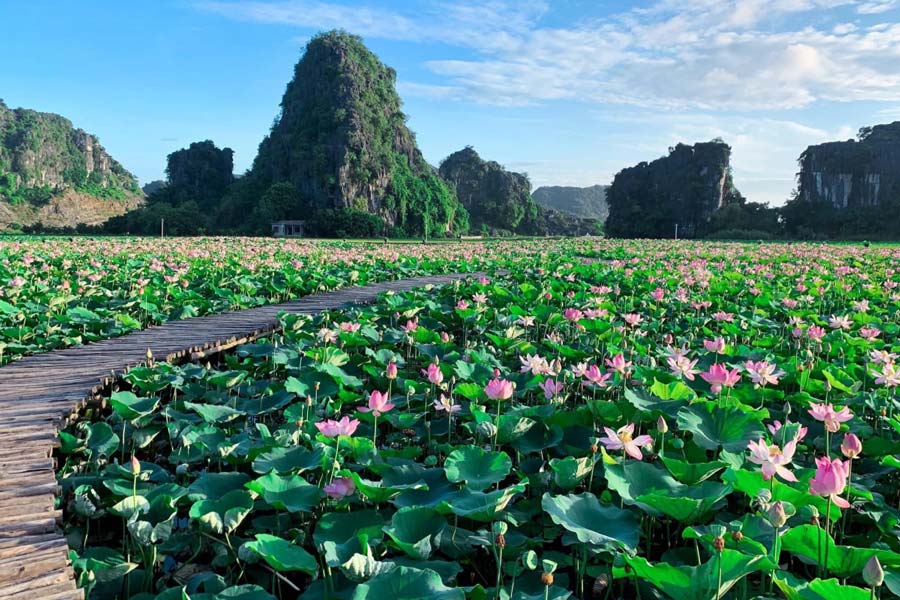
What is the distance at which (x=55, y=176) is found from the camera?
310ft

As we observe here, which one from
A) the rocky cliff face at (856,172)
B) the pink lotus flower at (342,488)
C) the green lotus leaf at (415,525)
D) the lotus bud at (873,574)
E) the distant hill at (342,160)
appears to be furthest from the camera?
the rocky cliff face at (856,172)

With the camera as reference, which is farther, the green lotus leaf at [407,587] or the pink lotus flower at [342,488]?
the pink lotus flower at [342,488]

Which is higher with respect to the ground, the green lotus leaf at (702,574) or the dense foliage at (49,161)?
the dense foliage at (49,161)

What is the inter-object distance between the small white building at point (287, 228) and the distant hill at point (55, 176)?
31.5m

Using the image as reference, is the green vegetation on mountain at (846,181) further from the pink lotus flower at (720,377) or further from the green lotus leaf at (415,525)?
the green lotus leaf at (415,525)

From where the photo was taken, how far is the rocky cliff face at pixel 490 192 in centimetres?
8900

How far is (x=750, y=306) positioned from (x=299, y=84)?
63.4 metres

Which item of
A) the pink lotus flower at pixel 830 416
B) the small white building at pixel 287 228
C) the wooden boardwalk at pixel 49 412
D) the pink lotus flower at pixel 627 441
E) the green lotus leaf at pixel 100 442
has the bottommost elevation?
the wooden boardwalk at pixel 49 412

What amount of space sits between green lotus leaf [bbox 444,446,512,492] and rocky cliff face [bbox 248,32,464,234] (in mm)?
50192

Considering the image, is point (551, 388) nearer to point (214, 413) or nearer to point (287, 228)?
point (214, 413)

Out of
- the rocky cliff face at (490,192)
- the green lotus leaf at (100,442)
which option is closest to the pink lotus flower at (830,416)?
the green lotus leaf at (100,442)

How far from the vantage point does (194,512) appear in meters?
1.71

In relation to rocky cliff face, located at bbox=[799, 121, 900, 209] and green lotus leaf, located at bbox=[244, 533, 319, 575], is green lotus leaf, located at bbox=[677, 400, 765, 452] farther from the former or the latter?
rocky cliff face, located at bbox=[799, 121, 900, 209]

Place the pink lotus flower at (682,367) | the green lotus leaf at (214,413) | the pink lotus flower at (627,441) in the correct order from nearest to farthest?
the pink lotus flower at (627,441) < the green lotus leaf at (214,413) < the pink lotus flower at (682,367)
